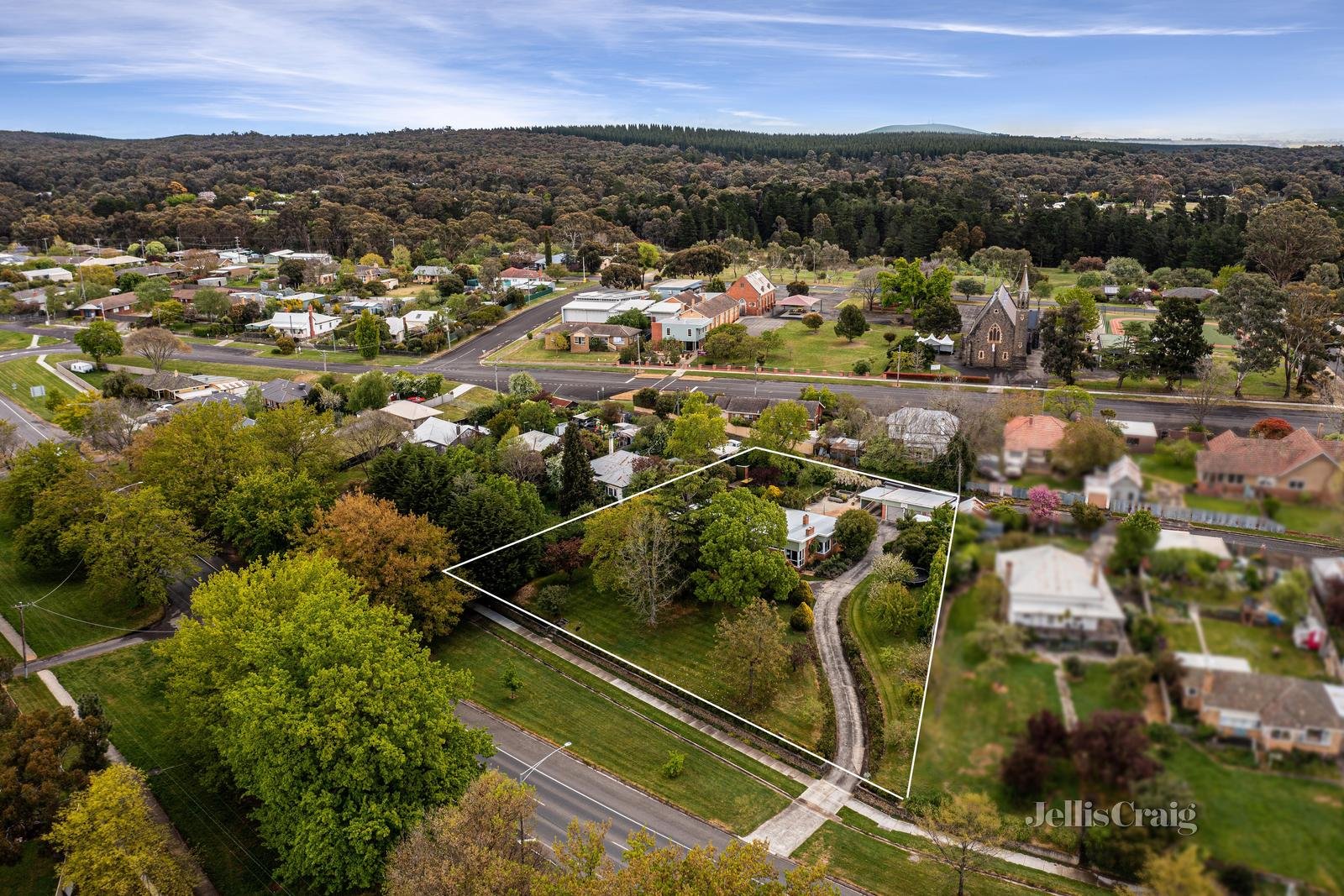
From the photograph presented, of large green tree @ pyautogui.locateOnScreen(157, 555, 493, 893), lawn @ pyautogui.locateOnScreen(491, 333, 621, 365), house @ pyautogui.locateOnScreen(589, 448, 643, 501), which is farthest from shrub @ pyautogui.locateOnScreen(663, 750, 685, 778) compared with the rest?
lawn @ pyautogui.locateOnScreen(491, 333, 621, 365)

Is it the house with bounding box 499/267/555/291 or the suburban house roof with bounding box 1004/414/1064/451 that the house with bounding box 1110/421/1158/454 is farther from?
the house with bounding box 499/267/555/291

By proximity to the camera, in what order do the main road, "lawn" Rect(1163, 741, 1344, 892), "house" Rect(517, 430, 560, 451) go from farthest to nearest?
the main road, "house" Rect(517, 430, 560, 451), "lawn" Rect(1163, 741, 1344, 892)

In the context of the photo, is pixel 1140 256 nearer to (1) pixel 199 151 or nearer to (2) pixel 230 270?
(2) pixel 230 270

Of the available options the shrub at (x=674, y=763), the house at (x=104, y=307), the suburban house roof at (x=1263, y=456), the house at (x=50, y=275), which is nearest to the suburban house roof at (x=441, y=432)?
the shrub at (x=674, y=763)

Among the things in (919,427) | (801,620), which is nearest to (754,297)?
(919,427)

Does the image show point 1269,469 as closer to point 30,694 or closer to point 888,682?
point 888,682

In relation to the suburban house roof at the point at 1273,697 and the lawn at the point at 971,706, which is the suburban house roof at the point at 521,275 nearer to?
the lawn at the point at 971,706
